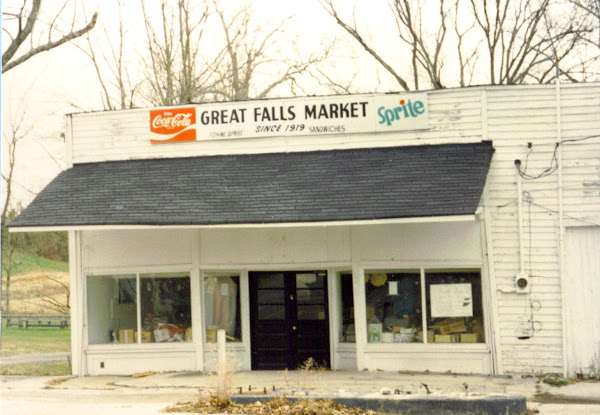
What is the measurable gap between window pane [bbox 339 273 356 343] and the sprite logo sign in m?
3.31

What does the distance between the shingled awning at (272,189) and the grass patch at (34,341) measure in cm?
1291

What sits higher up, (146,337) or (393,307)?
(393,307)

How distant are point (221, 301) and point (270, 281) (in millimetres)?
1146

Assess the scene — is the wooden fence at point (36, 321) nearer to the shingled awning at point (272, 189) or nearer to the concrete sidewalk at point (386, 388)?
the shingled awning at point (272, 189)

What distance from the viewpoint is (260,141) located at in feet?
54.9

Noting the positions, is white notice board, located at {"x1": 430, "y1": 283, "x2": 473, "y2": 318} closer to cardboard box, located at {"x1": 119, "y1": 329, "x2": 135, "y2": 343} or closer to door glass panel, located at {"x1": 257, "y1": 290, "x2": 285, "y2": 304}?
door glass panel, located at {"x1": 257, "y1": 290, "x2": 285, "y2": 304}

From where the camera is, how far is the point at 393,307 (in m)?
15.8

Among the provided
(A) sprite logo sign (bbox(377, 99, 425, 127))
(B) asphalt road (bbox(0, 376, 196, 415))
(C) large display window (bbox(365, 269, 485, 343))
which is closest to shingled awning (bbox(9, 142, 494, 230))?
(A) sprite logo sign (bbox(377, 99, 425, 127))

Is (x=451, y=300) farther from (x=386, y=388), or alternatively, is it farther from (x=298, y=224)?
(x=386, y=388)

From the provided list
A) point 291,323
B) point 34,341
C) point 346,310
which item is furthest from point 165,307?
point 34,341

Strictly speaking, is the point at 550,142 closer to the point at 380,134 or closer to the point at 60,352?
the point at 380,134

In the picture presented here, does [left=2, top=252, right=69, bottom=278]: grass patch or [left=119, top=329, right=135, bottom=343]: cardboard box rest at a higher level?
[left=2, top=252, right=69, bottom=278]: grass patch

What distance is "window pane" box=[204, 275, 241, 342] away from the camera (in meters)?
16.7

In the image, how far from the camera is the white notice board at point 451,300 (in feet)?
50.6
